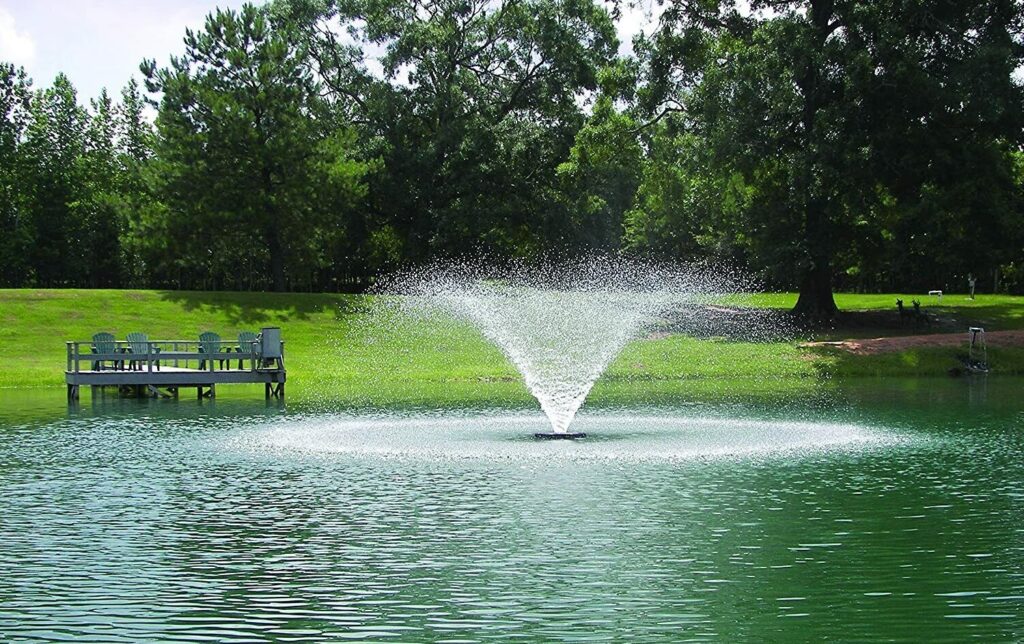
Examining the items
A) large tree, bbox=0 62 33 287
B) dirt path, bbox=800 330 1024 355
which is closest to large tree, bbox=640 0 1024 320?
dirt path, bbox=800 330 1024 355

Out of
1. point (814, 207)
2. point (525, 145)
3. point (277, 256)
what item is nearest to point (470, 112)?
point (525, 145)

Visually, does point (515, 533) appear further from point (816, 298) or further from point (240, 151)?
point (240, 151)

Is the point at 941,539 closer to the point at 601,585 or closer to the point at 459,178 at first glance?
the point at 601,585

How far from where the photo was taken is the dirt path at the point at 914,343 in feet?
161

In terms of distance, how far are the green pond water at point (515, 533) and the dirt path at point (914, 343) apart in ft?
65.8

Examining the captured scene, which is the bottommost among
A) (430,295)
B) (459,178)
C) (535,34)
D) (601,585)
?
(601,585)

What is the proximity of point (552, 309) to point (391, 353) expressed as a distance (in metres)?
14.1

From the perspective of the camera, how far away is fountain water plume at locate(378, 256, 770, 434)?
4231 centimetres

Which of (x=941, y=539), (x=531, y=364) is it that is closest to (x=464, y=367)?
(x=531, y=364)

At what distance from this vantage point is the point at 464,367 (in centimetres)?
4816

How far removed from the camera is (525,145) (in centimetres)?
7594

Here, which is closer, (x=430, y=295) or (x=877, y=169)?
(x=877, y=169)

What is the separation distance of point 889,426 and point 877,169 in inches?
1030

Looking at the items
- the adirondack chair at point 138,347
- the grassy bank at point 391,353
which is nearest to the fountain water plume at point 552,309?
the grassy bank at point 391,353
